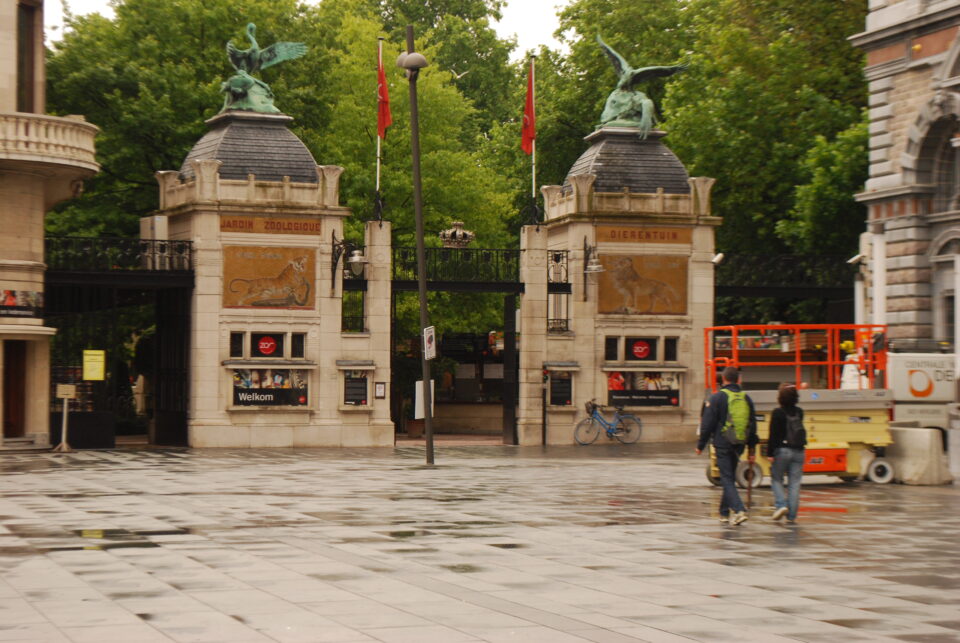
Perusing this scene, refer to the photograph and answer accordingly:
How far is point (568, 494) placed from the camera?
21609 millimetres

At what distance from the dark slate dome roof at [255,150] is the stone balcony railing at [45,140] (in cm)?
397

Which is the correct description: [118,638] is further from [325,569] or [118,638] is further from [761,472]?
[761,472]

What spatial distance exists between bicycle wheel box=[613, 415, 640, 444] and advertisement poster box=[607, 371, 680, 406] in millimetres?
572

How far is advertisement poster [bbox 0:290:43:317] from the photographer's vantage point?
3303cm

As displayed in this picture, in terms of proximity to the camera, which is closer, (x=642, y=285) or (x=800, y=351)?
(x=800, y=351)

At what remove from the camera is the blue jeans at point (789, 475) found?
17.5 meters

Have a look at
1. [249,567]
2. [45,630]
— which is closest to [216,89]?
[249,567]

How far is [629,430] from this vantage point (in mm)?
38531

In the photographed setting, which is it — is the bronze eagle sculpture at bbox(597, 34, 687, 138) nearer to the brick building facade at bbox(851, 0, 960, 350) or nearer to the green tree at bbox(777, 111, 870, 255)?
the green tree at bbox(777, 111, 870, 255)

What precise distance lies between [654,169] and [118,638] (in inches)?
1257

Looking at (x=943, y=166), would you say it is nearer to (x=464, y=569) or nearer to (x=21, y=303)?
(x=21, y=303)

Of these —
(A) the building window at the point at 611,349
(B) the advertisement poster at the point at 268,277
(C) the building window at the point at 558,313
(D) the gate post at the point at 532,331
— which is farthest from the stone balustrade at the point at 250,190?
(A) the building window at the point at 611,349

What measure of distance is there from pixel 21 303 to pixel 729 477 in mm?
21333

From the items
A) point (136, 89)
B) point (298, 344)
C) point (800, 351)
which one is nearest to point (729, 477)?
point (800, 351)
